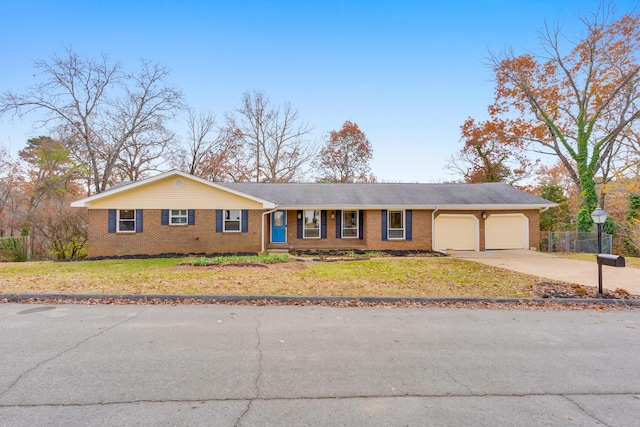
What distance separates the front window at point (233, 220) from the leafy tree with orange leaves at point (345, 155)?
18869 millimetres

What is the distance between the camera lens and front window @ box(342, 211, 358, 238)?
61.4 ft

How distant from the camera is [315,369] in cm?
392

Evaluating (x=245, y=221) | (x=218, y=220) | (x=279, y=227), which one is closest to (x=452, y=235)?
(x=279, y=227)

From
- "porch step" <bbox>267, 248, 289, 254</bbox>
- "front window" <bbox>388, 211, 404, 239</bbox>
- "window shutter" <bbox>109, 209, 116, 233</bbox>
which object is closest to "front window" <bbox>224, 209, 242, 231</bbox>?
"porch step" <bbox>267, 248, 289, 254</bbox>

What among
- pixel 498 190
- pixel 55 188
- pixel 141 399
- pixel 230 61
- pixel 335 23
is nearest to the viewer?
pixel 141 399

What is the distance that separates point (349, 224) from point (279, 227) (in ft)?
13.0

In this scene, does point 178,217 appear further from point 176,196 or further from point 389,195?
→ point 389,195

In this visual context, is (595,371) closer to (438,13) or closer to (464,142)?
(438,13)

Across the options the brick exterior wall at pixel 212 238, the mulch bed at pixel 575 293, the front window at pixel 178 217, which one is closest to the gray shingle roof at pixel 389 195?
the brick exterior wall at pixel 212 238

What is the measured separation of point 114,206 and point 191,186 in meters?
3.79

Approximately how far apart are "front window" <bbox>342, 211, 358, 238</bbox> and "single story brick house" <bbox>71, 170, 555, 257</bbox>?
6cm

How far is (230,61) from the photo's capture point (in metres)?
18.0

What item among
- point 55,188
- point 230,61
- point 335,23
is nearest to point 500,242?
point 335,23

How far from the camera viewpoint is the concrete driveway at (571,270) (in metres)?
9.45
